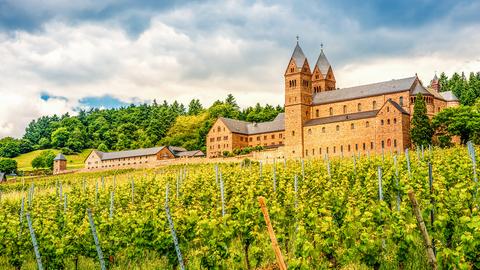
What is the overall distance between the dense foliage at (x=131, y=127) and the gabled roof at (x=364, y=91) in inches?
1067

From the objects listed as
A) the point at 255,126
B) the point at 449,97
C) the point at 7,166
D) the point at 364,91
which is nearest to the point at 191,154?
the point at 255,126

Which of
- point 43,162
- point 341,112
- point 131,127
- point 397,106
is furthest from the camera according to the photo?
point 131,127

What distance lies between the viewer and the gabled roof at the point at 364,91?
2579 inches

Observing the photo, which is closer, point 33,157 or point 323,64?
point 323,64

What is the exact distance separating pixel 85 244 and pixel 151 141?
326 feet

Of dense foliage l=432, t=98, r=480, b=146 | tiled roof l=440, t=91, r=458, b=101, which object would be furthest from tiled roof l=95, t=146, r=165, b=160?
dense foliage l=432, t=98, r=480, b=146

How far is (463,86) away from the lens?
3812 inches

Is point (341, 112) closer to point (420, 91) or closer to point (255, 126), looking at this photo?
point (420, 91)

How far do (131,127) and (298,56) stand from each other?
208ft

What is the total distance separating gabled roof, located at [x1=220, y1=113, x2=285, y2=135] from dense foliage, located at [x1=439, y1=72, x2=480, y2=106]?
32.8 metres

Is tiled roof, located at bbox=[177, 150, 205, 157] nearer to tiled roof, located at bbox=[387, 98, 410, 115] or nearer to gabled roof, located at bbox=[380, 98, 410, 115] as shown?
gabled roof, located at bbox=[380, 98, 410, 115]

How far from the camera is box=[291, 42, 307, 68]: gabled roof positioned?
240ft

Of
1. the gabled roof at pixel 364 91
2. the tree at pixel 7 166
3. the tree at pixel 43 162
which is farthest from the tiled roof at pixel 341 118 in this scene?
the tree at pixel 7 166

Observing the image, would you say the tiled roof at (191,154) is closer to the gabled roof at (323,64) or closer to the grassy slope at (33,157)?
the gabled roof at (323,64)
